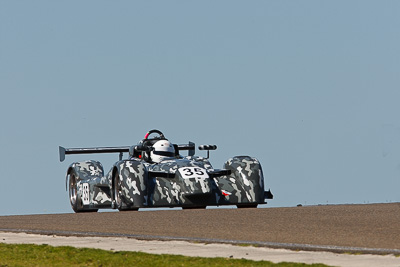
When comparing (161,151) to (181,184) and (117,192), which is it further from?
(181,184)

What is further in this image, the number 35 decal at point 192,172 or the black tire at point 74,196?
the black tire at point 74,196

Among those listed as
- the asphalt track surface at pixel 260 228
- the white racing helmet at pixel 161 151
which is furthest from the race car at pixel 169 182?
the asphalt track surface at pixel 260 228

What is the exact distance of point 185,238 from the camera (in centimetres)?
1594

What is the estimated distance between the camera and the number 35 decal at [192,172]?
28.5m

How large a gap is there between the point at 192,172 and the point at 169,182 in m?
0.90

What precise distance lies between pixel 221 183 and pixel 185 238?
13.9 metres

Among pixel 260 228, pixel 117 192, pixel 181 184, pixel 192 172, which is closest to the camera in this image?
pixel 260 228

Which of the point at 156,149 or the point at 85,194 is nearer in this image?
the point at 156,149

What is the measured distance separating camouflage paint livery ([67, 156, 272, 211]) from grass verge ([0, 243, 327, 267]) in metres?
13.2

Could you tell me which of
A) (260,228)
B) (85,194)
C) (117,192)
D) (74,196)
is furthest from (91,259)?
(74,196)

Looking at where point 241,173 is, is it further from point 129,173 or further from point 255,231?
point 255,231

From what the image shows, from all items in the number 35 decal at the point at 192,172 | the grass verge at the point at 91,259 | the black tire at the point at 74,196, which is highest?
the number 35 decal at the point at 192,172

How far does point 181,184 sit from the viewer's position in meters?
28.5

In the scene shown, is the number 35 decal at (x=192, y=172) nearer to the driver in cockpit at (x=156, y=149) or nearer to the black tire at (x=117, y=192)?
the black tire at (x=117, y=192)
